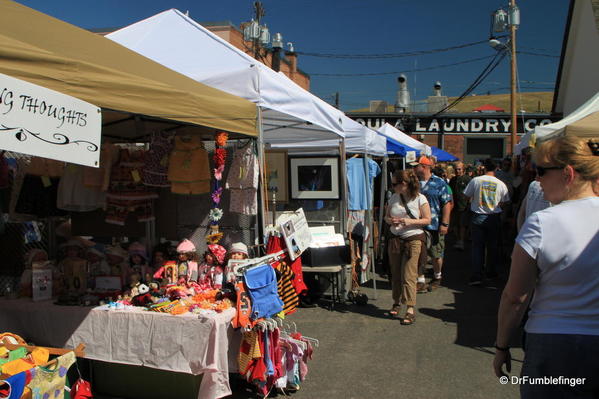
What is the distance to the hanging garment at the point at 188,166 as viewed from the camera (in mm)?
4527

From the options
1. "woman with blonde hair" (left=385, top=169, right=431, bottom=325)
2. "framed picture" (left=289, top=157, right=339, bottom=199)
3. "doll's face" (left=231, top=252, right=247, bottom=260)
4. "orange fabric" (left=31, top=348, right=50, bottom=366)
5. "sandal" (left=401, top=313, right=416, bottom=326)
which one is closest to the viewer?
"orange fabric" (left=31, top=348, right=50, bottom=366)

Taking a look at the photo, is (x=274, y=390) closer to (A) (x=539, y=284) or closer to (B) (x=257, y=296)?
(B) (x=257, y=296)

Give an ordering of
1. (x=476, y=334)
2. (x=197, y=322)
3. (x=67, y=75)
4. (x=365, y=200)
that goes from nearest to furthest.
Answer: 1. (x=67, y=75)
2. (x=197, y=322)
3. (x=476, y=334)
4. (x=365, y=200)

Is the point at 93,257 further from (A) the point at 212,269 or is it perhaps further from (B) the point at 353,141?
(B) the point at 353,141

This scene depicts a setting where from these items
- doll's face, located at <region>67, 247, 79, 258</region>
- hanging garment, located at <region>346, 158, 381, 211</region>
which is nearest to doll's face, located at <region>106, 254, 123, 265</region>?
doll's face, located at <region>67, 247, 79, 258</region>

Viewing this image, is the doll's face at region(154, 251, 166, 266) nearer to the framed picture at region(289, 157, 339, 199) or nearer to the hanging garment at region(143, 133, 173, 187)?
the hanging garment at region(143, 133, 173, 187)

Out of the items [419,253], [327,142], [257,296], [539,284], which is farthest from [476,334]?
[327,142]

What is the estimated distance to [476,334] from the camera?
5273 mm

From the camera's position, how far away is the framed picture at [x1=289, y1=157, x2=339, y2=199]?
648cm

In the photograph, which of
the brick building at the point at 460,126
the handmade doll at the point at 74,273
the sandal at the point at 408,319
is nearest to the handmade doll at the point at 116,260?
the handmade doll at the point at 74,273

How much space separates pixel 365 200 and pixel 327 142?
1551 mm

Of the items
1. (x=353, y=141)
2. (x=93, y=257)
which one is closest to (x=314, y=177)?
(x=353, y=141)

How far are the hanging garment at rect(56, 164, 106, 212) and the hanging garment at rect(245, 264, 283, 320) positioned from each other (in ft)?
6.67

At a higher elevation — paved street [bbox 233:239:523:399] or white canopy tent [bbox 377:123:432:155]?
white canopy tent [bbox 377:123:432:155]
